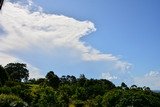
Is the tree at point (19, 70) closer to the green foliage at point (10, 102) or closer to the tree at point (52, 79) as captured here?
the tree at point (52, 79)

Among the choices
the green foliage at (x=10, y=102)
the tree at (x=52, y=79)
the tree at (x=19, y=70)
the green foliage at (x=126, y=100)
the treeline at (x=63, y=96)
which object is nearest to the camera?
the green foliage at (x=10, y=102)

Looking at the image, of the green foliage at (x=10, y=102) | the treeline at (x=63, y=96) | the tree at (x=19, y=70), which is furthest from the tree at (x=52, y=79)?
the green foliage at (x=10, y=102)

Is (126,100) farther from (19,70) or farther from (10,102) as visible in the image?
(19,70)

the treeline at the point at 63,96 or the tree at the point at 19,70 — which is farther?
the tree at the point at 19,70

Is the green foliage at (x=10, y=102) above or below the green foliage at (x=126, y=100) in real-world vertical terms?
below

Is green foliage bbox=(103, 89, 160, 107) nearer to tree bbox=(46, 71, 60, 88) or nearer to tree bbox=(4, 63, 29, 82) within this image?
tree bbox=(46, 71, 60, 88)

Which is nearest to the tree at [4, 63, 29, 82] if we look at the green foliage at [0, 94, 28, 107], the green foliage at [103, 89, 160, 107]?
the green foliage at [103, 89, 160, 107]

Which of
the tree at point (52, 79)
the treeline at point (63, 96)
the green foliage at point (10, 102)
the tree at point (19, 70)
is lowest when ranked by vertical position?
the green foliage at point (10, 102)

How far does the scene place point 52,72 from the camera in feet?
441

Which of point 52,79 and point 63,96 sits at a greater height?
point 52,79

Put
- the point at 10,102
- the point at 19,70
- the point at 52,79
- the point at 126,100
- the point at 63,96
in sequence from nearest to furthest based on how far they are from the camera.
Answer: the point at 10,102
the point at 63,96
the point at 126,100
the point at 52,79
the point at 19,70

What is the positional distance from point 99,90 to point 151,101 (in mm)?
19138

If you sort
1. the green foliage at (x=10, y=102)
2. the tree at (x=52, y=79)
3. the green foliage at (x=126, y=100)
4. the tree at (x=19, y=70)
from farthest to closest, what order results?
the tree at (x=19, y=70) → the tree at (x=52, y=79) → the green foliage at (x=126, y=100) → the green foliage at (x=10, y=102)

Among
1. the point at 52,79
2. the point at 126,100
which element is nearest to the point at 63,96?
the point at 126,100
